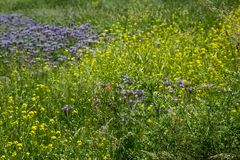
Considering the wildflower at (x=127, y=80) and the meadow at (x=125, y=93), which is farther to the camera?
the wildflower at (x=127, y=80)

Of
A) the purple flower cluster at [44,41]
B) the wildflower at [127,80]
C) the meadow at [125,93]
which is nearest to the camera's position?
the meadow at [125,93]

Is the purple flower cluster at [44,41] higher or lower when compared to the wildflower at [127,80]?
lower

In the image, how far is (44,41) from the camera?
753cm

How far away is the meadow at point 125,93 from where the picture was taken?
329cm

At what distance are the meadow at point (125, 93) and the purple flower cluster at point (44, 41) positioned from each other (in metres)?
0.03

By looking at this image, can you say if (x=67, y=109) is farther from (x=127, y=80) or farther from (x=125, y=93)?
(x=127, y=80)

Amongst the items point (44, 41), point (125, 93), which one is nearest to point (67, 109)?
point (125, 93)

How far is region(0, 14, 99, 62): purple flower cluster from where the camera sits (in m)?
7.01

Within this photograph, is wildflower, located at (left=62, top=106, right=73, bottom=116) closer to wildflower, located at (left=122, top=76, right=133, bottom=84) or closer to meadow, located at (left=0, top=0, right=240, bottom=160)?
meadow, located at (left=0, top=0, right=240, bottom=160)

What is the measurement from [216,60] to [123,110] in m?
1.72

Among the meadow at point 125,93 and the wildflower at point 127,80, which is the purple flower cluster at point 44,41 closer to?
the meadow at point 125,93

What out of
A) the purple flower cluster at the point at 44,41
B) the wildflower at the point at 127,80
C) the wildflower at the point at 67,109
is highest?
the wildflower at the point at 127,80

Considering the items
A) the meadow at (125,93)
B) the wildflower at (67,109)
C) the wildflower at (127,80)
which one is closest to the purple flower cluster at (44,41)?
the meadow at (125,93)

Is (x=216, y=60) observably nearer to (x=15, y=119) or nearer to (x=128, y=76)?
(x=128, y=76)
